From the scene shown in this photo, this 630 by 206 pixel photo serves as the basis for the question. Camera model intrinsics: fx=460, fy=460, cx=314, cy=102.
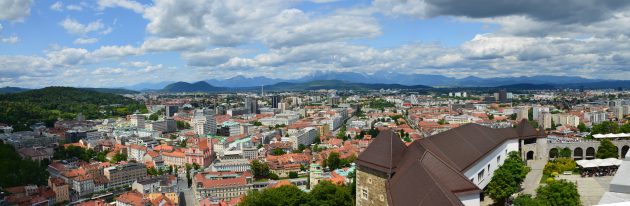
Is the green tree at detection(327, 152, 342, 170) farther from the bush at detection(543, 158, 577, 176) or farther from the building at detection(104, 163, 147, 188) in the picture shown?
the bush at detection(543, 158, 577, 176)

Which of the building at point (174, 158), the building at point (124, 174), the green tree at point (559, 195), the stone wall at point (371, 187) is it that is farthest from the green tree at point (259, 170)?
the green tree at point (559, 195)

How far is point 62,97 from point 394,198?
111191mm

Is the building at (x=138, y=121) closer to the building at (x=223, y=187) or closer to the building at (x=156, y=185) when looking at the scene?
the building at (x=156, y=185)

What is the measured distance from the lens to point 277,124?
80375 mm

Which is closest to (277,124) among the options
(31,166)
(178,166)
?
(178,166)

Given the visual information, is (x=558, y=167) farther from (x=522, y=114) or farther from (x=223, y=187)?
(x=522, y=114)

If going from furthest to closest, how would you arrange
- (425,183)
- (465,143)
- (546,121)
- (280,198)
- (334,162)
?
1. (546,121)
2. (334,162)
3. (280,198)
4. (465,143)
5. (425,183)

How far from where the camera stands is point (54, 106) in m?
93.8

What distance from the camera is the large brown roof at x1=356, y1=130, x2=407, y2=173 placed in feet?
43.3

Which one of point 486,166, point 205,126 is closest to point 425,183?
point 486,166

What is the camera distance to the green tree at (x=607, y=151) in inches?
1009

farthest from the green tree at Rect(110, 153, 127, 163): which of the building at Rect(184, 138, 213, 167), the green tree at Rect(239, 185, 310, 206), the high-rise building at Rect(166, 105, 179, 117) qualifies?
the high-rise building at Rect(166, 105, 179, 117)

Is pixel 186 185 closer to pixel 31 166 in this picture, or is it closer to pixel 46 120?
pixel 31 166

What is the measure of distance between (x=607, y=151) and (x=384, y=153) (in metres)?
18.8
